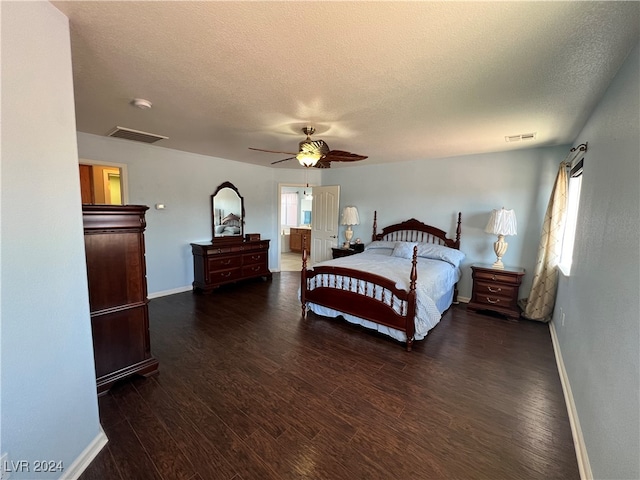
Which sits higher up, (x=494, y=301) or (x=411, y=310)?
(x=411, y=310)

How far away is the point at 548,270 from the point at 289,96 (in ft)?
12.5

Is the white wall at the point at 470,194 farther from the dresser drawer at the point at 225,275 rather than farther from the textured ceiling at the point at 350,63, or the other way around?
the dresser drawer at the point at 225,275

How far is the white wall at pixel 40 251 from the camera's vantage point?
3.71 feet

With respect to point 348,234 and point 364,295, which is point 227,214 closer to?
point 348,234

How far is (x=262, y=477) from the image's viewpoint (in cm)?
149

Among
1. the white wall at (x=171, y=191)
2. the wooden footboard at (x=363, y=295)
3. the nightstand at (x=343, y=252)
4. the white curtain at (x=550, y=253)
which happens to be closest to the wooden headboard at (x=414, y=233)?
the nightstand at (x=343, y=252)

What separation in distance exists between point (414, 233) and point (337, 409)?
3.70 metres

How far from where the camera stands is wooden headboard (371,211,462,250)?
4.63m

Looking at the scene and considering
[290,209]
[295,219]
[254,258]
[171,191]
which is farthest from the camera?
[290,209]

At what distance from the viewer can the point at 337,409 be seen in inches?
79.1

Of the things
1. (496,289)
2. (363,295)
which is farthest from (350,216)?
(496,289)

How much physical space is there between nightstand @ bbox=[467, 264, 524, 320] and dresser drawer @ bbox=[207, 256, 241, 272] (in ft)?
13.2

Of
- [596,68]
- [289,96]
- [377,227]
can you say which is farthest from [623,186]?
[377,227]

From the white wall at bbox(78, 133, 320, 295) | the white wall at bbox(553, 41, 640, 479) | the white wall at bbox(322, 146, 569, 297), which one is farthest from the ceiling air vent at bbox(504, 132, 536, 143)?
the white wall at bbox(78, 133, 320, 295)
